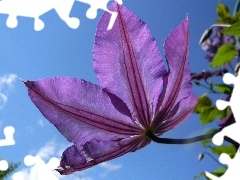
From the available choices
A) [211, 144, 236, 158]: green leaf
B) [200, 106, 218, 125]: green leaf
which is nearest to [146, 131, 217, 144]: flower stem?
[211, 144, 236, 158]: green leaf

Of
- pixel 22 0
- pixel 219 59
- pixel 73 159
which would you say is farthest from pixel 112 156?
pixel 219 59

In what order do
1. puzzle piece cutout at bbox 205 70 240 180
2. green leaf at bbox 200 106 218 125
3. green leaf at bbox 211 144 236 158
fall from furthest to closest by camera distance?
green leaf at bbox 200 106 218 125
green leaf at bbox 211 144 236 158
puzzle piece cutout at bbox 205 70 240 180

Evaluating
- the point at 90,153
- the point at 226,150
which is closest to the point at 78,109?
the point at 90,153

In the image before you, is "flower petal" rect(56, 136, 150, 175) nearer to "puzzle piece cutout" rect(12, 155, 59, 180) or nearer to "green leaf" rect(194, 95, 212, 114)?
"puzzle piece cutout" rect(12, 155, 59, 180)

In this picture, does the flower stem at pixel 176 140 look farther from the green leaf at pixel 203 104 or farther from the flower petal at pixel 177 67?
the green leaf at pixel 203 104

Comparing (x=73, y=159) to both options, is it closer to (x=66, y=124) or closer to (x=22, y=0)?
(x=66, y=124)

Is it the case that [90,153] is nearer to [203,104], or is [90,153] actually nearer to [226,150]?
[226,150]
